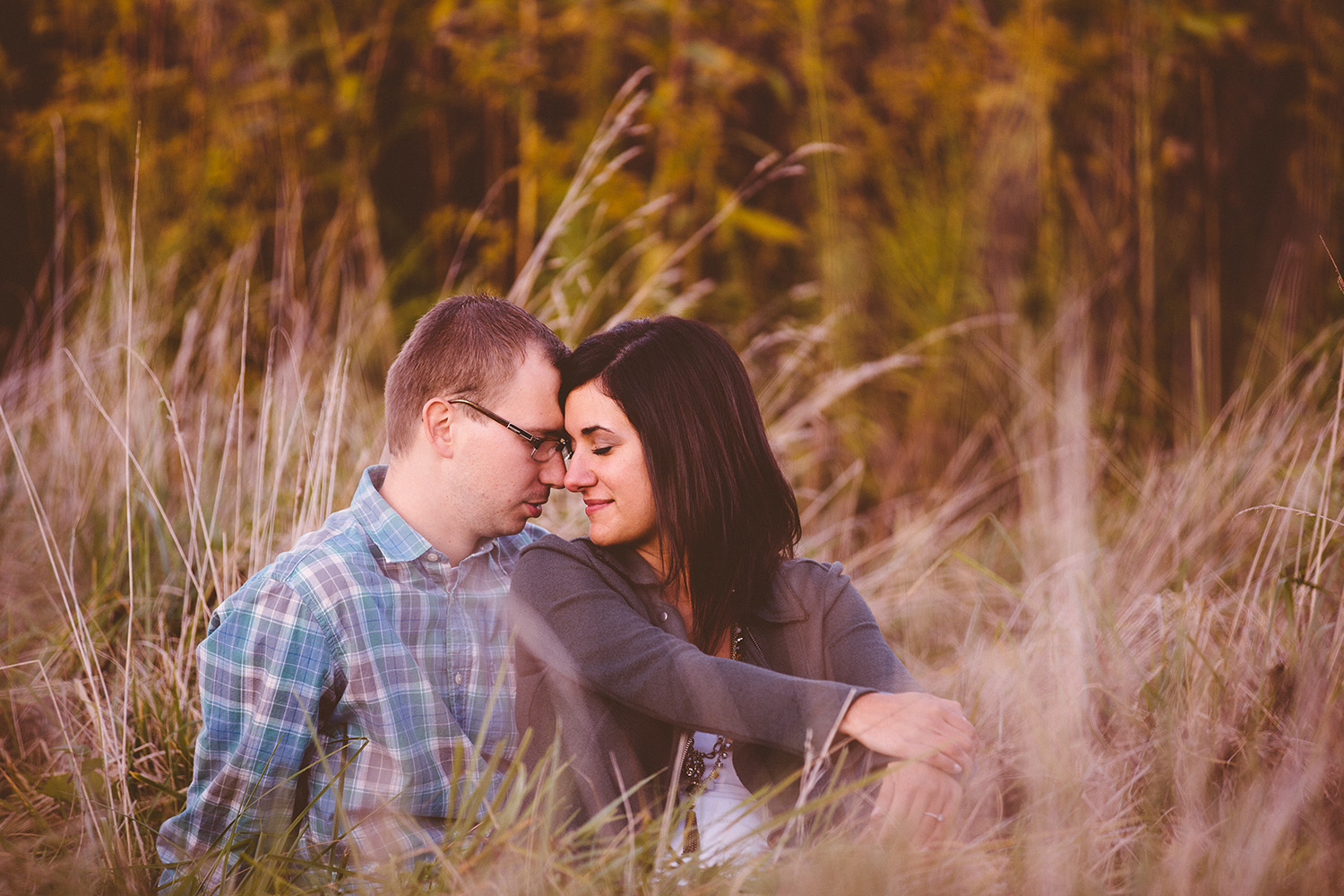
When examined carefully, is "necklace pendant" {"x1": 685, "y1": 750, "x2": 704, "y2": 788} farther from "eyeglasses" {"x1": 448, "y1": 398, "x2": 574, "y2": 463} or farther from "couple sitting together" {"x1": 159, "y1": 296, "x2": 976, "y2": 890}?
"eyeglasses" {"x1": 448, "y1": 398, "x2": 574, "y2": 463}

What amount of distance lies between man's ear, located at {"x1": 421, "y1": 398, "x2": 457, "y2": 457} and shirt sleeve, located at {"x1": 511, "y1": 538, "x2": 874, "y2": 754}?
0.34 m

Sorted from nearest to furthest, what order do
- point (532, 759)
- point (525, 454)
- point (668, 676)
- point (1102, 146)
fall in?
point (668, 676)
point (532, 759)
point (525, 454)
point (1102, 146)

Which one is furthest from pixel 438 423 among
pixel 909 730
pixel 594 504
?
pixel 909 730

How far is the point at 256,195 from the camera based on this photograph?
4.22 metres

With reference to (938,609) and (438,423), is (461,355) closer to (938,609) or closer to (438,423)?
(438,423)

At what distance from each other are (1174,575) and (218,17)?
4.35 metres

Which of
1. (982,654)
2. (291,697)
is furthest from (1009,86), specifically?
(291,697)

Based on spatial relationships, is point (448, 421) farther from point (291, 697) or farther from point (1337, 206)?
point (1337, 206)

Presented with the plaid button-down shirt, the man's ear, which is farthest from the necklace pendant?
the man's ear

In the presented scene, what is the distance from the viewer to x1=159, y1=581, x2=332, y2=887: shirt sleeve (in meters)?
1.67

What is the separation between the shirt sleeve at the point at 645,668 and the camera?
1568mm

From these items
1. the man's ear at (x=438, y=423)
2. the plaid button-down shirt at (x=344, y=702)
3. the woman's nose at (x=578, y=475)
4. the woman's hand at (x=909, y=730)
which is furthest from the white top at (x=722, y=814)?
the man's ear at (x=438, y=423)

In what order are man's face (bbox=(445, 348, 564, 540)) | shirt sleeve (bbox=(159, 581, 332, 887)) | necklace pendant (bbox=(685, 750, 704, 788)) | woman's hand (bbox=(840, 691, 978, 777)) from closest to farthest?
woman's hand (bbox=(840, 691, 978, 777)) < shirt sleeve (bbox=(159, 581, 332, 887)) < necklace pendant (bbox=(685, 750, 704, 788)) < man's face (bbox=(445, 348, 564, 540))

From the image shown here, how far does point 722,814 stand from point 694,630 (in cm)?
33
